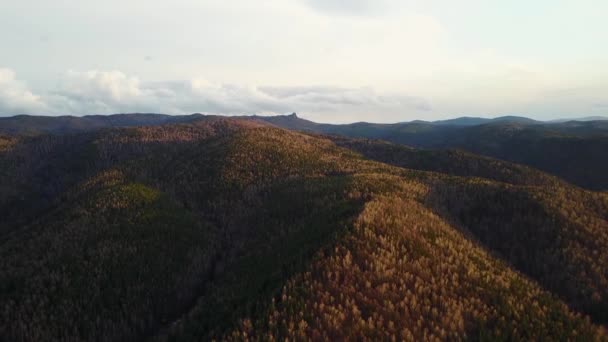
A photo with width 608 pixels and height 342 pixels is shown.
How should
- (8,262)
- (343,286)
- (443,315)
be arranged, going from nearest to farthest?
(443,315) < (343,286) < (8,262)

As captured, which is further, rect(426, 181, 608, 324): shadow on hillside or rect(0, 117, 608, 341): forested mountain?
rect(426, 181, 608, 324): shadow on hillside

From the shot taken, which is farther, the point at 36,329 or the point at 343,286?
the point at 36,329

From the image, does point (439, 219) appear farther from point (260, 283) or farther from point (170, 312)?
point (170, 312)

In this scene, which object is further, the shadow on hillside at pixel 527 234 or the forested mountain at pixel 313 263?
the shadow on hillside at pixel 527 234

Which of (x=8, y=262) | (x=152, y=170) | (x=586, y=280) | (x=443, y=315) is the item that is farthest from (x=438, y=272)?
(x=152, y=170)

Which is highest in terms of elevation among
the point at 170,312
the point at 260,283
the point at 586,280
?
the point at 260,283

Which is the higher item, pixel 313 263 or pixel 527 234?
pixel 313 263

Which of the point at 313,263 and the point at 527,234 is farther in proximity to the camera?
the point at 527,234

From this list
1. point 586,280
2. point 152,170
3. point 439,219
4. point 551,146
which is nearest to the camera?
point 586,280
